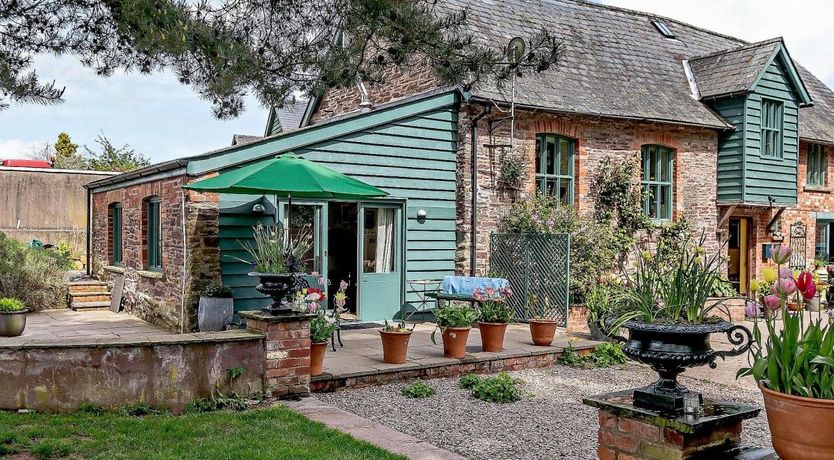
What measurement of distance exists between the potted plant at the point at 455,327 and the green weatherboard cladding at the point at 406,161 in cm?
319

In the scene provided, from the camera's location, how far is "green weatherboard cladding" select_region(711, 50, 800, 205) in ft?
50.0

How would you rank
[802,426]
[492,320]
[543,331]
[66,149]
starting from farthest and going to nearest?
[66,149] → [543,331] → [492,320] → [802,426]

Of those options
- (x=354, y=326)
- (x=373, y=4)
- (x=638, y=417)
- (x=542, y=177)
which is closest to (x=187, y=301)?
(x=354, y=326)

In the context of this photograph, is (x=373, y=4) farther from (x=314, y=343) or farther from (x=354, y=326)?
(x=354, y=326)

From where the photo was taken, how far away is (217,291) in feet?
32.0

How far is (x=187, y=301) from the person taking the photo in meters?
9.94

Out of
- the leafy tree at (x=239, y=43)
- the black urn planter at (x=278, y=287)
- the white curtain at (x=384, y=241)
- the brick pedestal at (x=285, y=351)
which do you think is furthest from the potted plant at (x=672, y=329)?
the white curtain at (x=384, y=241)

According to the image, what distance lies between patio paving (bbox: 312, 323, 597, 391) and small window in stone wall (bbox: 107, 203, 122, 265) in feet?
22.8

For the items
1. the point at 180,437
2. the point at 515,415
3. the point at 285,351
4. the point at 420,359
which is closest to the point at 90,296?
the point at 420,359

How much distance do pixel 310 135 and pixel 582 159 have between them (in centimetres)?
572

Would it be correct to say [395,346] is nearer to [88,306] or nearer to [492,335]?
[492,335]

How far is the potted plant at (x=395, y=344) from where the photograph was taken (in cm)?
795

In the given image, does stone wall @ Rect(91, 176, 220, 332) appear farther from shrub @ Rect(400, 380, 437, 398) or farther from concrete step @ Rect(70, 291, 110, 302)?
shrub @ Rect(400, 380, 437, 398)

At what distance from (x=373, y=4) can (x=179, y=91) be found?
2154mm
